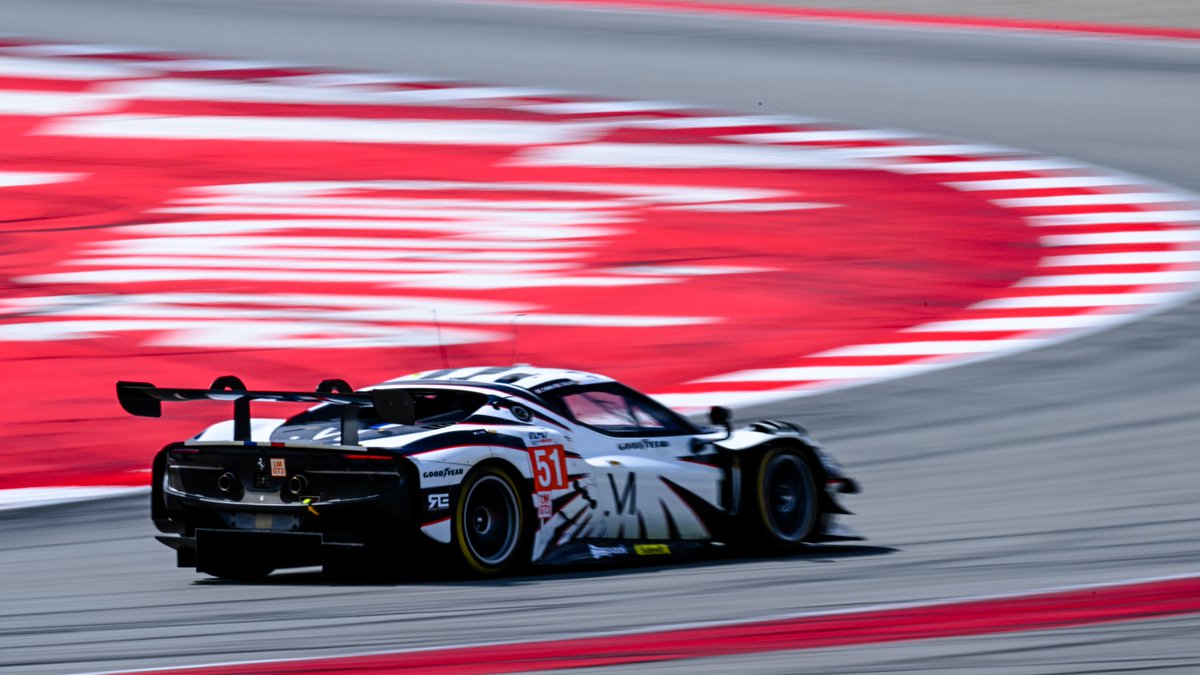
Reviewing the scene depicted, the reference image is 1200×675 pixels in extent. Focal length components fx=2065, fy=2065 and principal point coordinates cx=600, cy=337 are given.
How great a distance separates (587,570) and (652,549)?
413 mm

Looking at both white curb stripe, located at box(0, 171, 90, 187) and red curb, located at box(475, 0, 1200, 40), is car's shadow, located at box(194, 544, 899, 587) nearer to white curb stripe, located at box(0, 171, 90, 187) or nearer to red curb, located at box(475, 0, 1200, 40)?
white curb stripe, located at box(0, 171, 90, 187)

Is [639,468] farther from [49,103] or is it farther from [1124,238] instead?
[49,103]

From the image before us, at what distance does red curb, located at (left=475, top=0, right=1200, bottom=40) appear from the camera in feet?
106

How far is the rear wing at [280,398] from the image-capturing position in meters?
8.49

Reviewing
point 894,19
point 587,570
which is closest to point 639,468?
point 587,570

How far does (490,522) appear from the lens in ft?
29.3

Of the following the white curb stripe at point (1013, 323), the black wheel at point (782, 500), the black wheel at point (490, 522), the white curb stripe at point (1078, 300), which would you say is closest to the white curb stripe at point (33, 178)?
the white curb stripe at point (1013, 323)

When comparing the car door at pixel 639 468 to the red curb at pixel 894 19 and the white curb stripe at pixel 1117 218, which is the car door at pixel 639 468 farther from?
the red curb at pixel 894 19

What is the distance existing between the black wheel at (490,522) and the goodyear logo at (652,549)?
0.74 m

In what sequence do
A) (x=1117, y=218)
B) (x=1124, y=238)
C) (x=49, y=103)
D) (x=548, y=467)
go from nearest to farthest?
(x=548, y=467) → (x=1124, y=238) → (x=1117, y=218) → (x=49, y=103)

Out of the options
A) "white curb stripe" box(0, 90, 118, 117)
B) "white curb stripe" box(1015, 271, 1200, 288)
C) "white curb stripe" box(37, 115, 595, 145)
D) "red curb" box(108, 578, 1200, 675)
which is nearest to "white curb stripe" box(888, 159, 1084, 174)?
"white curb stripe" box(37, 115, 595, 145)

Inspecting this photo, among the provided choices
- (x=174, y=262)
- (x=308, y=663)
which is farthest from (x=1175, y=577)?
(x=174, y=262)

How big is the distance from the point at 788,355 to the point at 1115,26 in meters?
18.9

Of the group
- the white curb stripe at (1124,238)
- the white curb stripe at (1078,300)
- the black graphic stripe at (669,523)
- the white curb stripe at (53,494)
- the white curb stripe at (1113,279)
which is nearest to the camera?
the black graphic stripe at (669,523)
